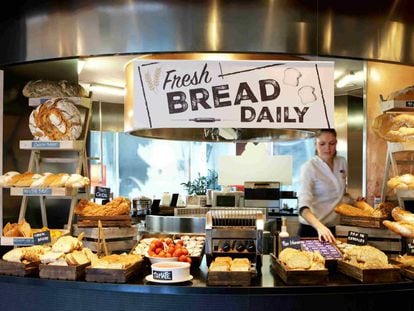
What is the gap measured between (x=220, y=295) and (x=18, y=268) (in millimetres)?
1214

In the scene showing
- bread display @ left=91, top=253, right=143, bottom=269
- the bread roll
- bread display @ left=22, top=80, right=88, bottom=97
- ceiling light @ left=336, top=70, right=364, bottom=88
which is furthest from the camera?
ceiling light @ left=336, top=70, right=364, bottom=88

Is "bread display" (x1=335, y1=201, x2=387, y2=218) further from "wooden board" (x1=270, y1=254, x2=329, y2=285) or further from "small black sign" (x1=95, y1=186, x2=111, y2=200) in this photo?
"small black sign" (x1=95, y1=186, x2=111, y2=200)

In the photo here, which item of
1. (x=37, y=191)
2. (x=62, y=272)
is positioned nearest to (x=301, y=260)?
(x=62, y=272)

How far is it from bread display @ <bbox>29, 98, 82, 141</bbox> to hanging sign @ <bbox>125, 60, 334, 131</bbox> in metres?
0.81

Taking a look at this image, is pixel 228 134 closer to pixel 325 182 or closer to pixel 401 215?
pixel 325 182

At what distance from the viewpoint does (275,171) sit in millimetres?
7871

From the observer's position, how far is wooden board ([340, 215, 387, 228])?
3.39 metres

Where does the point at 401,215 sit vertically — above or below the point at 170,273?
above

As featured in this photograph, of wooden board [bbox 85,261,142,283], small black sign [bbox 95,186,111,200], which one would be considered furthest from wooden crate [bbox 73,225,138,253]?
wooden board [bbox 85,261,142,283]

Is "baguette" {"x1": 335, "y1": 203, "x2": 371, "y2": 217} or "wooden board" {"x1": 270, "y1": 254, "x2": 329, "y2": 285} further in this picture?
"baguette" {"x1": 335, "y1": 203, "x2": 371, "y2": 217}

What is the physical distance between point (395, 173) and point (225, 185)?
4859mm

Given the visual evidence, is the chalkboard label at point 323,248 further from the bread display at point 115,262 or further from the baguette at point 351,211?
the bread display at point 115,262

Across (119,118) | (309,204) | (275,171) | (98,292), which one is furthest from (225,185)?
(98,292)

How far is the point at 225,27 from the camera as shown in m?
3.52
